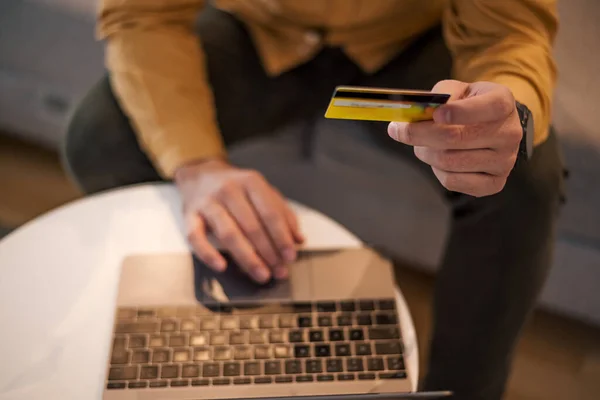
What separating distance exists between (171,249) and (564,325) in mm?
813

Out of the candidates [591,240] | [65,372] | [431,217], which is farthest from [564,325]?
[65,372]

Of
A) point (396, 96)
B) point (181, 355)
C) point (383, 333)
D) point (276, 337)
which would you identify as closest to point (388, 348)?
point (383, 333)

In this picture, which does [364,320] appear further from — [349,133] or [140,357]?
[349,133]

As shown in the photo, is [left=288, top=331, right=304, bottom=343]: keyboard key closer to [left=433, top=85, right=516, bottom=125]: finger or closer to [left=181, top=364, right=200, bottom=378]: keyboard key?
[left=181, top=364, right=200, bottom=378]: keyboard key

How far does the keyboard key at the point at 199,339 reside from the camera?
2.17 ft

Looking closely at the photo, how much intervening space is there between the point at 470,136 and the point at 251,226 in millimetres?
304

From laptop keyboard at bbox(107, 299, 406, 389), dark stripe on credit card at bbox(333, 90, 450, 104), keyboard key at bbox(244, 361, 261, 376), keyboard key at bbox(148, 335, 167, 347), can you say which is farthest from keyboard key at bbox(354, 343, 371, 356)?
dark stripe on credit card at bbox(333, 90, 450, 104)

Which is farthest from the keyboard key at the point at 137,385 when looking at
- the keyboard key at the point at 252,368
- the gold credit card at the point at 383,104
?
the gold credit card at the point at 383,104

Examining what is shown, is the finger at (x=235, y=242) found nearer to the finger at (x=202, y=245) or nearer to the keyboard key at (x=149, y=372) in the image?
the finger at (x=202, y=245)

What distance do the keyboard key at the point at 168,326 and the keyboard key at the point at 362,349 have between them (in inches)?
7.9

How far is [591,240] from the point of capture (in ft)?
3.32

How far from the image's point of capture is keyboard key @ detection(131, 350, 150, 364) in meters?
0.64

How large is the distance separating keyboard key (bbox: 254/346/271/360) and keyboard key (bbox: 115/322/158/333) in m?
0.12

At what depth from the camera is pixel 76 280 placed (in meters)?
0.72
